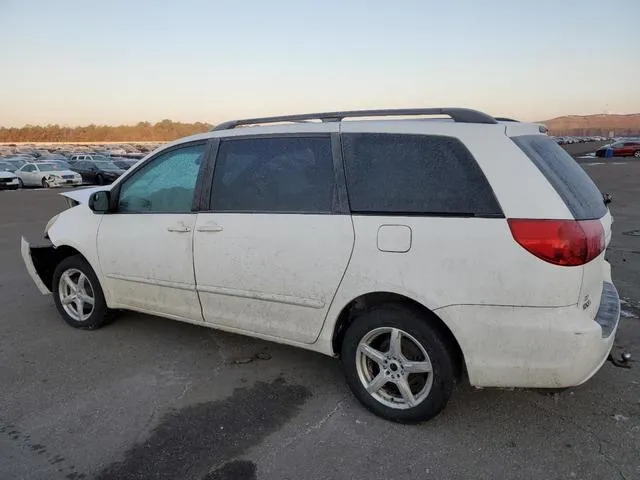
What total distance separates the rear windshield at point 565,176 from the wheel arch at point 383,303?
0.90m

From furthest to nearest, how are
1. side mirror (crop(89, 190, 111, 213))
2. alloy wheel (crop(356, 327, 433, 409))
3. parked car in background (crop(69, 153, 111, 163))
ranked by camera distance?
parked car in background (crop(69, 153, 111, 163)) → side mirror (crop(89, 190, 111, 213)) → alloy wheel (crop(356, 327, 433, 409))

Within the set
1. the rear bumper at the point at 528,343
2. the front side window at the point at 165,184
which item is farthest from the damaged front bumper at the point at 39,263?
the rear bumper at the point at 528,343

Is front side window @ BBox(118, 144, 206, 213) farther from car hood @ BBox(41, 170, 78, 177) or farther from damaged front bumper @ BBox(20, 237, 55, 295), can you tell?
car hood @ BBox(41, 170, 78, 177)

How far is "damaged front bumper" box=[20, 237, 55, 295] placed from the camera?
500 centimetres

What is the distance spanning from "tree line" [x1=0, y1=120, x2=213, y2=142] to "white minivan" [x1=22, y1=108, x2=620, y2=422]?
147 m

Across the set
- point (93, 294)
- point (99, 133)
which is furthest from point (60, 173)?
point (99, 133)

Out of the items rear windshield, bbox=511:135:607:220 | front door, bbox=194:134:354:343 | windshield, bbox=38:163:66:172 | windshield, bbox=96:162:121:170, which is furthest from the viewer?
windshield, bbox=96:162:121:170

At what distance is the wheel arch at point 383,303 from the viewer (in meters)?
2.97

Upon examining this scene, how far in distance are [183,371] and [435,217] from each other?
7.23 feet

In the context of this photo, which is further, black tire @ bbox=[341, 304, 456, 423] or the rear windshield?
black tire @ bbox=[341, 304, 456, 423]

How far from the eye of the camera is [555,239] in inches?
105

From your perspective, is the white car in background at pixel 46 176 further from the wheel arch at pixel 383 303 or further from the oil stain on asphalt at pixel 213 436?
the wheel arch at pixel 383 303

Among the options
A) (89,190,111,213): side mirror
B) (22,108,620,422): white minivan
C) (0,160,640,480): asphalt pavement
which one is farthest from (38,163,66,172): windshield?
(22,108,620,422): white minivan

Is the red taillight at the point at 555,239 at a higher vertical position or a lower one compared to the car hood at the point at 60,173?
higher
